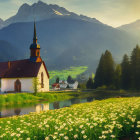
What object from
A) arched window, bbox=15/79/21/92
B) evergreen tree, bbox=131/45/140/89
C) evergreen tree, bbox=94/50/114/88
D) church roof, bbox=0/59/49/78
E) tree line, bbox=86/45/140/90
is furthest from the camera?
evergreen tree, bbox=94/50/114/88

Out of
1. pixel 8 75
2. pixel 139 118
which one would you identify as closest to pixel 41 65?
pixel 8 75

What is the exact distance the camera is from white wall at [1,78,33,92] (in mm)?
61750

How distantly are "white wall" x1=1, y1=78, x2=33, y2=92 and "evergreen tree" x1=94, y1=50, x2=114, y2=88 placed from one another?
101ft

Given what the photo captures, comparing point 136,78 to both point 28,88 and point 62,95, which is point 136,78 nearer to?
point 62,95

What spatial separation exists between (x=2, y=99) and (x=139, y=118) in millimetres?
38871

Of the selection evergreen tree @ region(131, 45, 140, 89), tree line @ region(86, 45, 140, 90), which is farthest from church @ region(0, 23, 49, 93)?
evergreen tree @ region(131, 45, 140, 89)

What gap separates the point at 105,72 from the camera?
80500 millimetres

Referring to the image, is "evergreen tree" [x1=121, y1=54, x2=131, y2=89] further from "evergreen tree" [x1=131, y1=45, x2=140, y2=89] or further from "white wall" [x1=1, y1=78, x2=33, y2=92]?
"white wall" [x1=1, y1=78, x2=33, y2=92]

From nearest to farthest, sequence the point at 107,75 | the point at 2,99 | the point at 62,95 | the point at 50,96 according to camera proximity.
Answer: the point at 2,99
the point at 50,96
the point at 62,95
the point at 107,75

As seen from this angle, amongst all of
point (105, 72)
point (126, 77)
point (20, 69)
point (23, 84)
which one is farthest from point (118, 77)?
point (20, 69)

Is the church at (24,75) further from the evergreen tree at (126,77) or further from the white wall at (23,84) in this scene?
the evergreen tree at (126,77)

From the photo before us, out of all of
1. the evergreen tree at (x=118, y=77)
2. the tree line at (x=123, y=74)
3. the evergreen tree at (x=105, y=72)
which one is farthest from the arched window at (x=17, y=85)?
the evergreen tree at (x=118, y=77)

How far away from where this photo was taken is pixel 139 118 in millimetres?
9750

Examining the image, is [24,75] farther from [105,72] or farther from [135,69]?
[135,69]
